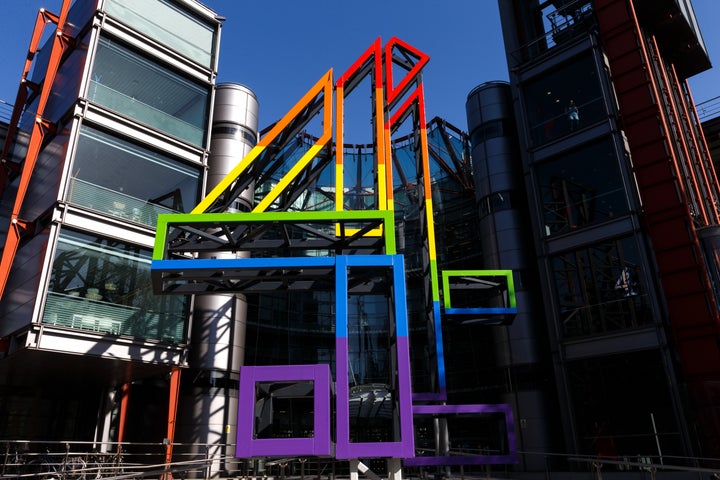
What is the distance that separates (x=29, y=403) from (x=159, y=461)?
20.9 ft

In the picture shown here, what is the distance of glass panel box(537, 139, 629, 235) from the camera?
2703 centimetres

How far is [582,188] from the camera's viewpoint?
28.3m

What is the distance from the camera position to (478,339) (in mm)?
37125

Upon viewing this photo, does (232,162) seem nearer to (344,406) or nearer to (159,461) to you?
(159,461)

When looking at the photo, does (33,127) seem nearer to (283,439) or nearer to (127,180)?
(127,180)

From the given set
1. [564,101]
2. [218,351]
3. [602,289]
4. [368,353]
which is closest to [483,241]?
[602,289]

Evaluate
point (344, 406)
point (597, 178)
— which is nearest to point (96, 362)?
point (344, 406)


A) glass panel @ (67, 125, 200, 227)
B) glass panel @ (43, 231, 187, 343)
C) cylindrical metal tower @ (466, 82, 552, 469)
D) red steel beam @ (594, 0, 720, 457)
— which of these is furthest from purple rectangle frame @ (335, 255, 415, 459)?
cylindrical metal tower @ (466, 82, 552, 469)

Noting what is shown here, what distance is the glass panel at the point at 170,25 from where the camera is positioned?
81.0 ft

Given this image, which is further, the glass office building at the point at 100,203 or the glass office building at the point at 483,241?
the glass office building at the point at 483,241

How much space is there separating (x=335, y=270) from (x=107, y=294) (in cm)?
1132

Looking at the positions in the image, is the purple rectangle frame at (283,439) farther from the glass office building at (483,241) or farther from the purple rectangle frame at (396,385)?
the glass office building at (483,241)

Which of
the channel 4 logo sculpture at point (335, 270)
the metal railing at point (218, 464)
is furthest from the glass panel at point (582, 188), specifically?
the metal railing at point (218, 464)

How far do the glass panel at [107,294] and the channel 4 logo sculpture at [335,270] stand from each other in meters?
2.61
